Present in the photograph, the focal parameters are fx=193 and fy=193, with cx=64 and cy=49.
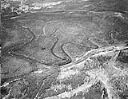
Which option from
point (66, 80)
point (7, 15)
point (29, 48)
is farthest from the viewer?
point (7, 15)

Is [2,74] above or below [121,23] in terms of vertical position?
below

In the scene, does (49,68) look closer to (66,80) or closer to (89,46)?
(66,80)

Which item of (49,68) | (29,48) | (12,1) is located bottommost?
(49,68)

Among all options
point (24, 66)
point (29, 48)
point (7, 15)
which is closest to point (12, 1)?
point (7, 15)

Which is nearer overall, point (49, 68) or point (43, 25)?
point (49, 68)

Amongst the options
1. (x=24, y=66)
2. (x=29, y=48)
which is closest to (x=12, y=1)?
(x=29, y=48)

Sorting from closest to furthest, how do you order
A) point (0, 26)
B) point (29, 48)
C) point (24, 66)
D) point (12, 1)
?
point (24, 66) < point (29, 48) < point (0, 26) < point (12, 1)
